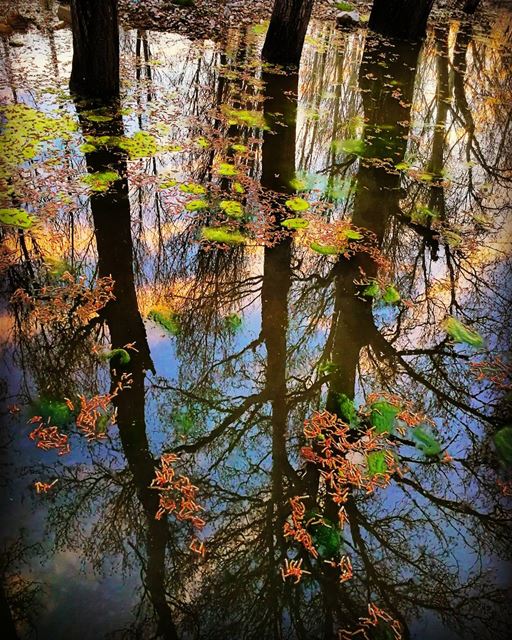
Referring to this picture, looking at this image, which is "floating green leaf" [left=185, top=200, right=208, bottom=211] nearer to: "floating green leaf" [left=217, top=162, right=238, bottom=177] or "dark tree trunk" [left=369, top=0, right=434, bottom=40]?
"floating green leaf" [left=217, top=162, right=238, bottom=177]

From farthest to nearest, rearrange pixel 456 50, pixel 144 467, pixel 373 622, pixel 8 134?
pixel 456 50 < pixel 8 134 < pixel 144 467 < pixel 373 622

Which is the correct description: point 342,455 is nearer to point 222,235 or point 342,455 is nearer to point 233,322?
point 233,322

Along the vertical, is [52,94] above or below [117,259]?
above

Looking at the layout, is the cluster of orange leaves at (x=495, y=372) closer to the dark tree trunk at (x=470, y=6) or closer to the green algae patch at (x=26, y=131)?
the green algae patch at (x=26, y=131)

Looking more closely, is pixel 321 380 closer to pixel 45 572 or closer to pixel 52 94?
pixel 45 572

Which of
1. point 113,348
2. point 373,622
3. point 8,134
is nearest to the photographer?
point 373,622

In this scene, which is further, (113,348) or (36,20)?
(36,20)

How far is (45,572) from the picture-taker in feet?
7.88

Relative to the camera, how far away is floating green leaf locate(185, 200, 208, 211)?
505cm

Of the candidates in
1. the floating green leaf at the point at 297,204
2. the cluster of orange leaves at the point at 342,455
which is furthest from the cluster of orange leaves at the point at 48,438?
the floating green leaf at the point at 297,204

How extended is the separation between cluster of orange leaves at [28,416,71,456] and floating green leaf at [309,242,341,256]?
2.89 meters

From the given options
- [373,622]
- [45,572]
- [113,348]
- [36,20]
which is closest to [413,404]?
[373,622]

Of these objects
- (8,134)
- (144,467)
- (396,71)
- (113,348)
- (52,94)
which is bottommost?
(144,467)

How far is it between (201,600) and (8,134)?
5.71 m
